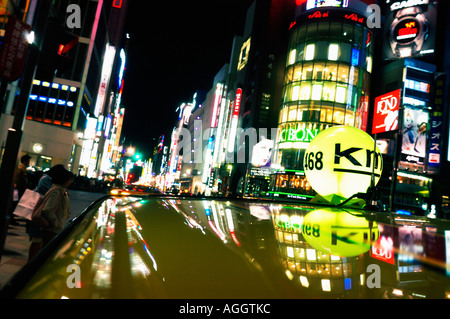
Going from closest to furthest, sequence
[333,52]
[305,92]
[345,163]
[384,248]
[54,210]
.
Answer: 1. [384,248]
2. [54,210]
3. [345,163]
4. [305,92]
5. [333,52]

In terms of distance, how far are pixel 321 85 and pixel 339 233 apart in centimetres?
3597

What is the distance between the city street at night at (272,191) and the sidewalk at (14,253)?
0.05 m

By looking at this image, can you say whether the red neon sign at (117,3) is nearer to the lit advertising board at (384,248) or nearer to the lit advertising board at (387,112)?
the lit advertising board at (387,112)

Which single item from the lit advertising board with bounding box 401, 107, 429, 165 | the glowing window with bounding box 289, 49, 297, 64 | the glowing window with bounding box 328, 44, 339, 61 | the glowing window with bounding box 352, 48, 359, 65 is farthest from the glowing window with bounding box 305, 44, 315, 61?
the lit advertising board with bounding box 401, 107, 429, 165

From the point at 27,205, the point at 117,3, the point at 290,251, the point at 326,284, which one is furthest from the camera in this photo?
the point at 117,3

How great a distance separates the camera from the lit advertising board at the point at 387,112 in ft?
107

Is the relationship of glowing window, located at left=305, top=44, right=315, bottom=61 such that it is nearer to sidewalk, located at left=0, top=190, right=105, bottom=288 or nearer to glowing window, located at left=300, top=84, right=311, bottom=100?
glowing window, located at left=300, top=84, right=311, bottom=100

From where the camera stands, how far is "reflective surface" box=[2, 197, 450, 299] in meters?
0.84

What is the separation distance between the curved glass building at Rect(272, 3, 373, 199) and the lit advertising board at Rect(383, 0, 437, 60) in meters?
3.36

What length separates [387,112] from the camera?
33.6 m

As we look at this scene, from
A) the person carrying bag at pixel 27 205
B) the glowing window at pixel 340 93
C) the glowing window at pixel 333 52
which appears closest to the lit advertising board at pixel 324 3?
the glowing window at pixel 333 52

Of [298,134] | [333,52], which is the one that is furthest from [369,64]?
[298,134]

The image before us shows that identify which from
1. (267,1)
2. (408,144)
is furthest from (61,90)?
(408,144)

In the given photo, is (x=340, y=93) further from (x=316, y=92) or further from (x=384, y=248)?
(x=384, y=248)
